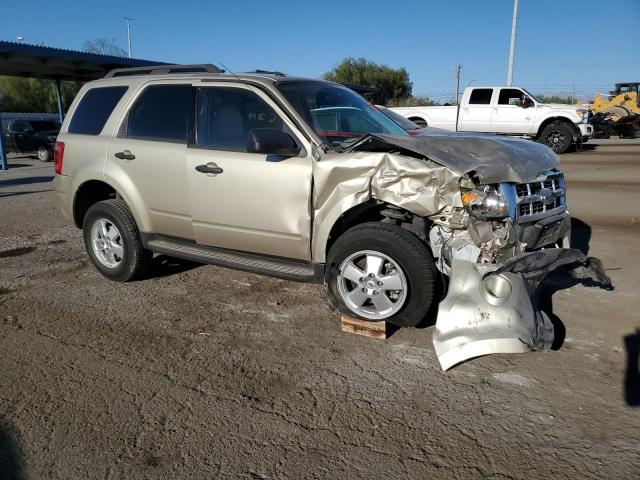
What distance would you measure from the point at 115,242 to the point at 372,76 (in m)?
48.1

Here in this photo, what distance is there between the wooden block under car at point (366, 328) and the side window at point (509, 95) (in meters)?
16.2

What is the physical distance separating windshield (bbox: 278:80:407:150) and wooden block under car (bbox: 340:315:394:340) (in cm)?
138

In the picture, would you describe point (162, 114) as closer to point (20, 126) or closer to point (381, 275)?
point (381, 275)

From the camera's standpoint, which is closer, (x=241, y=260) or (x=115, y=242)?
(x=241, y=260)

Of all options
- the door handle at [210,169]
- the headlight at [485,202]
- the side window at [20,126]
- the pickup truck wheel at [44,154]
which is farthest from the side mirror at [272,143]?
the side window at [20,126]

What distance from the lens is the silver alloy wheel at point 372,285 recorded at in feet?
12.8

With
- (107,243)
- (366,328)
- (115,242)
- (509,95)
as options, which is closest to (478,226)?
(366,328)

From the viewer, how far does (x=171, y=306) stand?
15.6ft

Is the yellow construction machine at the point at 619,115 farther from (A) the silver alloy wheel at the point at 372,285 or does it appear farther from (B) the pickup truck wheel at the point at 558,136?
(A) the silver alloy wheel at the point at 372,285

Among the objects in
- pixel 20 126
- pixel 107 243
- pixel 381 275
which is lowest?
pixel 107 243

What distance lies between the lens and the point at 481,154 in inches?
152

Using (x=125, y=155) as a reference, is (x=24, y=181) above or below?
below

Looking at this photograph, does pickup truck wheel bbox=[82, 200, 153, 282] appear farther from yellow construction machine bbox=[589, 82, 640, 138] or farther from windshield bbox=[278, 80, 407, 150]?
yellow construction machine bbox=[589, 82, 640, 138]

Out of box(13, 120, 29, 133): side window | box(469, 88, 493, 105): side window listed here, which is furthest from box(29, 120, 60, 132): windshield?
box(469, 88, 493, 105): side window
